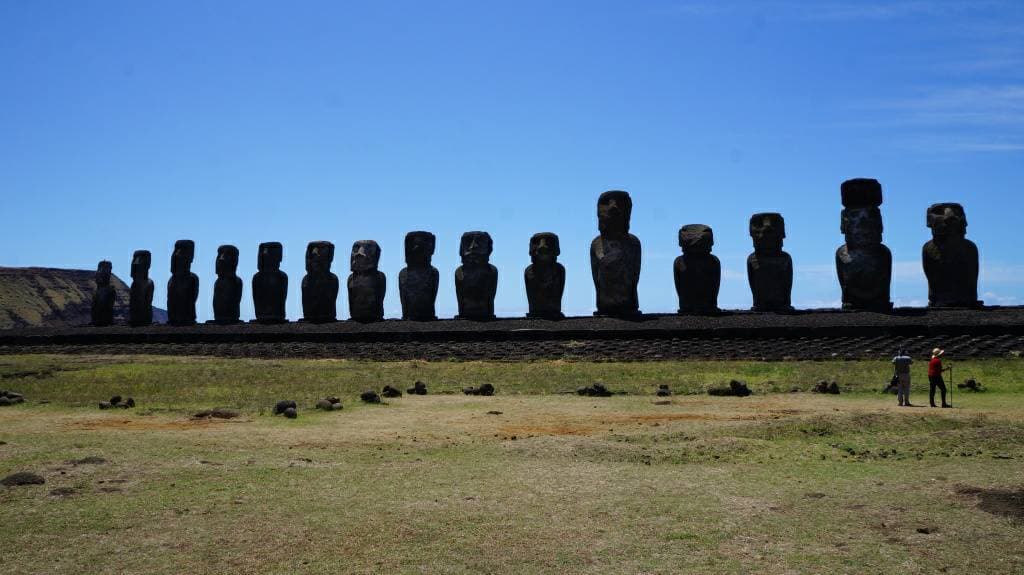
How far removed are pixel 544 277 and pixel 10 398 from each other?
2065 centimetres

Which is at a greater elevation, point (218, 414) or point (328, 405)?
point (328, 405)

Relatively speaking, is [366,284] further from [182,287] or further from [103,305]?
[103,305]

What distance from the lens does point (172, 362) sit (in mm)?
30297

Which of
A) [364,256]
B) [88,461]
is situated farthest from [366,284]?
[88,461]

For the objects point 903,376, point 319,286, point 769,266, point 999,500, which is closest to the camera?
point 999,500

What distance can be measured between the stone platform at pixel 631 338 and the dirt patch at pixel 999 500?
1605 cm

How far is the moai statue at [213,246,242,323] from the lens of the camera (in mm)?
44844

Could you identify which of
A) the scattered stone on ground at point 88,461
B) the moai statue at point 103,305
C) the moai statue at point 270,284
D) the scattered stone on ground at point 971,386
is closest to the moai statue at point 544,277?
the moai statue at point 270,284

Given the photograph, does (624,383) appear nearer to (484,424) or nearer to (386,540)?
(484,424)

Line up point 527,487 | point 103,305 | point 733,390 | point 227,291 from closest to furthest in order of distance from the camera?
point 527,487
point 733,390
point 227,291
point 103,305

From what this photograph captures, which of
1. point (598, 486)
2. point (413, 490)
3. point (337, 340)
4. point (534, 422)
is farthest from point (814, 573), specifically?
point (337, 340)

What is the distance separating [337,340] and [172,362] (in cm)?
606

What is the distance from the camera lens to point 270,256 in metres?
43.8

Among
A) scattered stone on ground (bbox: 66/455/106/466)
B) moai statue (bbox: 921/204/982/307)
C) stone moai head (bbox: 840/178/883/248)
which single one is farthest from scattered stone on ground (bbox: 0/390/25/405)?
moai statue (bbox: 921/204/982/307)
